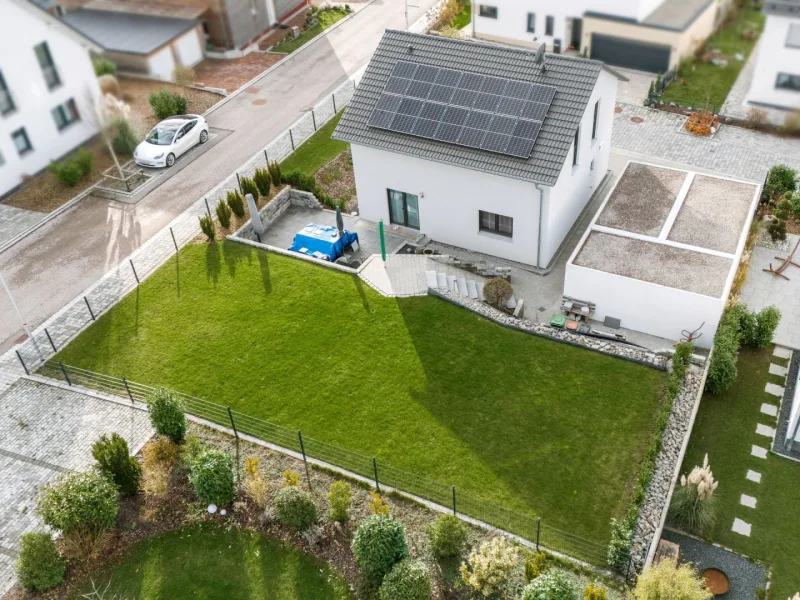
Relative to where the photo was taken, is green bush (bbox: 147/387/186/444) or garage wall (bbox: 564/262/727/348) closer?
green bush (bbox: 147/387/186/444)

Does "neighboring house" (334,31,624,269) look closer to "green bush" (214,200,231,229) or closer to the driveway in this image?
"green bush" (214,200,231,229)

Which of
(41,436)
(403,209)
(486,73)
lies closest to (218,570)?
(41,436)

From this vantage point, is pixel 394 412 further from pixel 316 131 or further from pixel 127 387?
pixel 316 131

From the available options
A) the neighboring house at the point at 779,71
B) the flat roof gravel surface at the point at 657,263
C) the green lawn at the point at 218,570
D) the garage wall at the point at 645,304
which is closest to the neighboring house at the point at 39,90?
the green lawn at the point at 218,570

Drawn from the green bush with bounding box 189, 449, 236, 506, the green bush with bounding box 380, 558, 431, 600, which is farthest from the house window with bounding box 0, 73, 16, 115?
the green bush with bounding box 380, 558, 431, 600

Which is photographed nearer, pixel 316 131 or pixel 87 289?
pixel 87 289

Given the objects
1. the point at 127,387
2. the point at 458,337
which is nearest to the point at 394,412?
the point at 458,337

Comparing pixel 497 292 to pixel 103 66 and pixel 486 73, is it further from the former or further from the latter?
pixel 103 66
